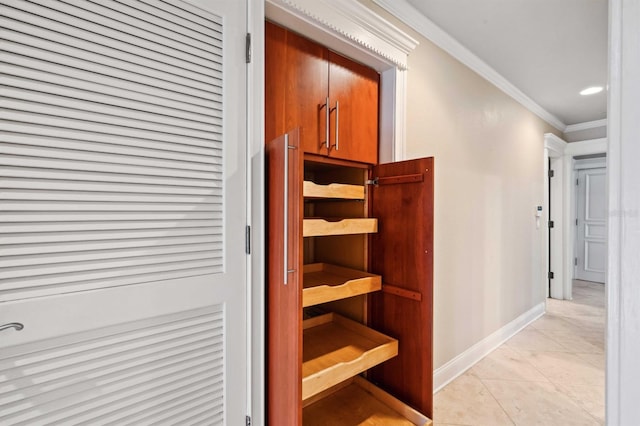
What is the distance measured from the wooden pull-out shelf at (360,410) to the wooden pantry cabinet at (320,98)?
1.31 metres

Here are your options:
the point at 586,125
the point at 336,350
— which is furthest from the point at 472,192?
the point at 586,125

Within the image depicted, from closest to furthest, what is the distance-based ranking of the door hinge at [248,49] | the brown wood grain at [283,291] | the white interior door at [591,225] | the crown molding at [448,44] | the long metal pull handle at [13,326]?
the long metal pull handle at [13,326] → the brown wood grain at [283,291] → the door hinge at [248,49] → the crown molding at [448,44] → the white interior door at [591,225]

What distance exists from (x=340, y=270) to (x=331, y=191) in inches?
22.6

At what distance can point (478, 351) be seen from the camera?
8.41 feet

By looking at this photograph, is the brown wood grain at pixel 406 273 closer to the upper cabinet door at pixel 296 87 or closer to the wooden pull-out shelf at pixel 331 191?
the wooden pull-out shelf at pixel 331 191

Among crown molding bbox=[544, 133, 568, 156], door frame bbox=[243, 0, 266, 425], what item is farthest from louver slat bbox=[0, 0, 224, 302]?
crown molding bbox=[544, 133, 568, 156]

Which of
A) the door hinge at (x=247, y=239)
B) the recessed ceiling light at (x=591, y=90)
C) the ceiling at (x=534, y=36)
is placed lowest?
the door hinge at (x=247, y=239)

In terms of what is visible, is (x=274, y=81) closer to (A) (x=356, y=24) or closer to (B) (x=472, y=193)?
(A) (x=356, y=24)

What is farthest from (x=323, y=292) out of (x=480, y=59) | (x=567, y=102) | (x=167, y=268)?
(x=567, y=102)

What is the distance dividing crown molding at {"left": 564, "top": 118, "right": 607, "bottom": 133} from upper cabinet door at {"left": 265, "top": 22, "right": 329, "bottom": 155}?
4.55 m

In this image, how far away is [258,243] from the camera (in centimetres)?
122

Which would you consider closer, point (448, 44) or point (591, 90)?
point (448, 44)

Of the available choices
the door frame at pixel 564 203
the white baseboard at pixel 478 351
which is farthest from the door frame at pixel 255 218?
the door frame at pixel 564 203

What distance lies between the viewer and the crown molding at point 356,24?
1323 mm
